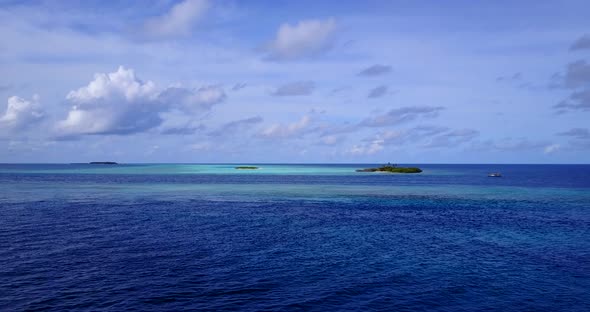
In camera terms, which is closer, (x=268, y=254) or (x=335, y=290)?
(x=335, y=290)

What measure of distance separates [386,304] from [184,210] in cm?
4502

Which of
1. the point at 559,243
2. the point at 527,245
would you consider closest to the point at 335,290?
the point at 527,245

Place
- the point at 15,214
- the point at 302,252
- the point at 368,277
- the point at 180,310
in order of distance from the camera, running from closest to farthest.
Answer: the point at 180,310 < the point at 368,277 < the point at 302,252 < the point at 15,214

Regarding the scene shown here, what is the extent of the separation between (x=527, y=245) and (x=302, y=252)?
2172cm

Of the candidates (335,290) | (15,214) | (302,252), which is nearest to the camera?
(335,290)

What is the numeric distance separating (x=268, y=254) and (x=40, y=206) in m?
46.2

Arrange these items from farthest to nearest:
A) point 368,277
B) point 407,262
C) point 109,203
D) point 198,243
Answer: point 109,203 → point 198,243 → point 407,262 → point 368,277

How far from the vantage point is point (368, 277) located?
1212 inches

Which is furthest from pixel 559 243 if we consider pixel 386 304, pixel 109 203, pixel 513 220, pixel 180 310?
pixel 109 203

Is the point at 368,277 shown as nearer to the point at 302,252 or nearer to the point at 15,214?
the point at 302,252

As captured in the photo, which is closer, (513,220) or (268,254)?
(268,254)

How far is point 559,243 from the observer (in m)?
43.1

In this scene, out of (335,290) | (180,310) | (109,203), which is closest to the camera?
(180,310)

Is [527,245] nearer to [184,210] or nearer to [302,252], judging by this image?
[302,252]
